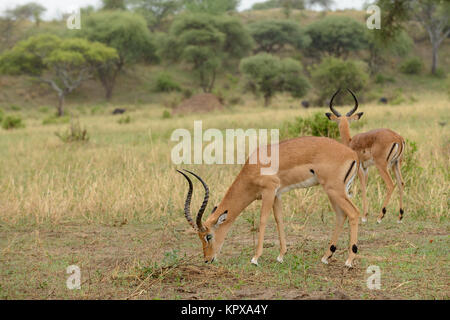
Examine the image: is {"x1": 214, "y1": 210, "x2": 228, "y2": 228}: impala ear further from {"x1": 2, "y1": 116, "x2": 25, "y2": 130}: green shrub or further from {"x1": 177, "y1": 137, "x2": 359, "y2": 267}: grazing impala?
{"x1": 2, "y1": 116, "x2": 25, "y2": 130}: green shrub

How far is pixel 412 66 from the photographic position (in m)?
39.5

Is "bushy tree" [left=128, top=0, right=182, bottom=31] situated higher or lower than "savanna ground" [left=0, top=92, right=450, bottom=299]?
higher

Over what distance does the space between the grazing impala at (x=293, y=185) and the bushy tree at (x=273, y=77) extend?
75.4ft

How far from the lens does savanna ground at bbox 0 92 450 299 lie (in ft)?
12.2

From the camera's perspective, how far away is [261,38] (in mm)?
40031

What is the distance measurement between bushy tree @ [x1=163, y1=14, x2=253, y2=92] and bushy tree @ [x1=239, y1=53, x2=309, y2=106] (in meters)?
4.99

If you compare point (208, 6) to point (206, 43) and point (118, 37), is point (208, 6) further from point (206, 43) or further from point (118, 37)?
point (118, 37)

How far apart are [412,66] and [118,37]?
834 inches

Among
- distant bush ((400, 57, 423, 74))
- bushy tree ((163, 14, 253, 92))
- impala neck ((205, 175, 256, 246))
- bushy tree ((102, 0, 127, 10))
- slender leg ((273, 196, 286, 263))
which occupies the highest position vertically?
bushy tree ((102, 0, 127, 10))

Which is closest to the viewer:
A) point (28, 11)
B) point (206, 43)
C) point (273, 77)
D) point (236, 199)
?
point (236, 199)

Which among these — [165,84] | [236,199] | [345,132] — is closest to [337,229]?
[236,199]

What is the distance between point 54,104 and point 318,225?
1191 inches

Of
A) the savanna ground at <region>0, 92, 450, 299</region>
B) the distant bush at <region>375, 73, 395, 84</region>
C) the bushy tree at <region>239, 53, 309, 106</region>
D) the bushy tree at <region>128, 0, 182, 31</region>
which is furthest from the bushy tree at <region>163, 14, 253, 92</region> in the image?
the savanna ground at <region>0, 92, 450, 299</region>

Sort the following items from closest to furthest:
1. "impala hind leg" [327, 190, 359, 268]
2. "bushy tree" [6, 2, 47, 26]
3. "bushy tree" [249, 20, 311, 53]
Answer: "impala hind leg" [327, 190, 359, 268]
"bushy tree" [249, 20, 311, 53]
"bushy tree" [6, 2, 47, 26]
